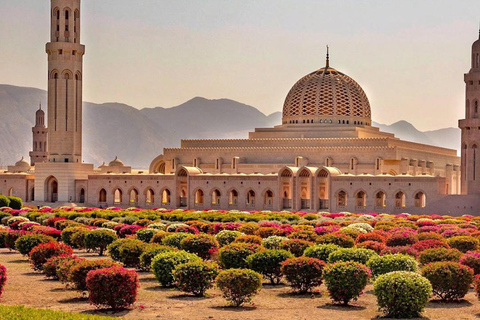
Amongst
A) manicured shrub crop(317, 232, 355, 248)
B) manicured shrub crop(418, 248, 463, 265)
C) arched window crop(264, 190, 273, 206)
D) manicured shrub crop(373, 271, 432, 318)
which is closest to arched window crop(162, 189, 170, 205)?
arched window crop(264, 190, 273, 206)

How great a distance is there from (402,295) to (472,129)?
103 ft

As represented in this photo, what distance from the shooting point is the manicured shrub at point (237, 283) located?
1398 cm

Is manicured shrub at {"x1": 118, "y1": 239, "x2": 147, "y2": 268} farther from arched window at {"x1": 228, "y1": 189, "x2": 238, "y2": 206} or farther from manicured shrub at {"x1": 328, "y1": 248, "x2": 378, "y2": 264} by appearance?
arched window at {"x1": 228, "y1": 189, "x2": 238, "y2": 206}

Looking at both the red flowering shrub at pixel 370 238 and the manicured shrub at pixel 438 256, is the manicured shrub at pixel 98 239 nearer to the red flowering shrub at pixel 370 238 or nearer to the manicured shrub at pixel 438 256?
the red flowering shrub at pixel 370 238

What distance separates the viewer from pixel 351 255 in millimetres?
17078

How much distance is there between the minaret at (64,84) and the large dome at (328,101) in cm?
1470

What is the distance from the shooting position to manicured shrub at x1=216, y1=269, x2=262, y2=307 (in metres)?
14.0

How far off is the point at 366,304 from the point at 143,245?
6.36 metres

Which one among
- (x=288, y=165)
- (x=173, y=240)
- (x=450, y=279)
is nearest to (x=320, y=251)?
(x=450, y=279)

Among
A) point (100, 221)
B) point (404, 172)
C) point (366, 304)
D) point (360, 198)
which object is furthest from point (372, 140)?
point (366, 304)

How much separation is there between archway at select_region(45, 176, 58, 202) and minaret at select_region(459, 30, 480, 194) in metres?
24.4

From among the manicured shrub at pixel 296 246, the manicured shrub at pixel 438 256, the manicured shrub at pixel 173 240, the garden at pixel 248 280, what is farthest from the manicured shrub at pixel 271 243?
the manicured shrub at pixel 438 256

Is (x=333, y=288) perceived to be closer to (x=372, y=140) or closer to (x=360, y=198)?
(x=360, y=198)

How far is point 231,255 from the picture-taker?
1744 cm
